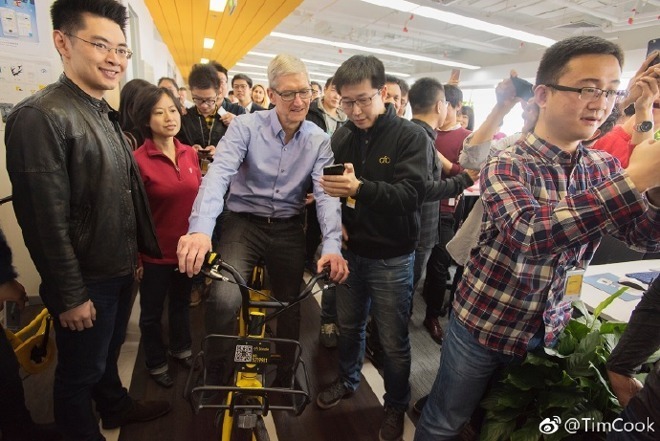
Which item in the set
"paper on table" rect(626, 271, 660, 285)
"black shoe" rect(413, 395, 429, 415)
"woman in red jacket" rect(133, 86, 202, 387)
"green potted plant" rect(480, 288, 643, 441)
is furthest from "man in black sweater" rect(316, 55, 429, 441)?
"paper on table" rect(626, 271, 660, 285)

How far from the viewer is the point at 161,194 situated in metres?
1.87

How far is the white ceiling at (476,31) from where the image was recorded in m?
6.48

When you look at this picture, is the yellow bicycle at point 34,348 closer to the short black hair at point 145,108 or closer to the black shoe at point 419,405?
the short black hair at point 145,108

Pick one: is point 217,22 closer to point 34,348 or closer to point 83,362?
point 34,348

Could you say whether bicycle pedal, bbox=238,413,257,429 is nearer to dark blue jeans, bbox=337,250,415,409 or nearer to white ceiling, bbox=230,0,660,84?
dark blue jeans, bbox=337,250,415,409

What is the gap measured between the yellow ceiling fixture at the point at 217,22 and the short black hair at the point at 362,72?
4.54 metres

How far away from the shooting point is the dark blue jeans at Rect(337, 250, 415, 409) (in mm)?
1677

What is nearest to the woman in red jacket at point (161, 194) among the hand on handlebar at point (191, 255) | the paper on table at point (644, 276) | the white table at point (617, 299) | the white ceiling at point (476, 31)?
the hand on handlebar at point (191, 255)

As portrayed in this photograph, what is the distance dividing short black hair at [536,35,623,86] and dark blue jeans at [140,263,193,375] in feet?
6.22

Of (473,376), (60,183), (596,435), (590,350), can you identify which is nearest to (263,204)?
(60,183)

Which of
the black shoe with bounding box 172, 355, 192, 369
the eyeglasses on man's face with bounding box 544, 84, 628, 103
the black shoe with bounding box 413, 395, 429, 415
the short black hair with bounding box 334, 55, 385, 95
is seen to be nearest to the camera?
the eyeglasses on man's face with bounding box 544, 84, 628, 103

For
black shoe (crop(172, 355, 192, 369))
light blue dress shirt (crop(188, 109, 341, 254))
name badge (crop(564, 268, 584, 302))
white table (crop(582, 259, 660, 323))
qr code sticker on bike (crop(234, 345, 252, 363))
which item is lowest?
black shoe (crop(172, 355, 192, 369))

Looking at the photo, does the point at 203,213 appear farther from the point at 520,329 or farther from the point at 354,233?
the point at 520,329

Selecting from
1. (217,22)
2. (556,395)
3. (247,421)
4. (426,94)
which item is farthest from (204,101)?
(217,22)
